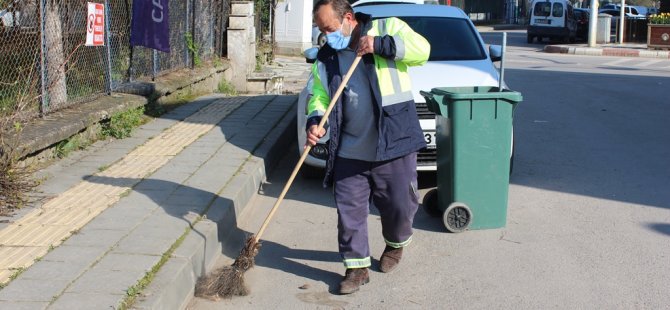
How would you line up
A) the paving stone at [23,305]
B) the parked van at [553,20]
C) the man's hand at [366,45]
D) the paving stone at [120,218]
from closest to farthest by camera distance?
1. the paving stone at [23,305]
2. the man's hand at [366,45]
3. the paving stone at [120,218]
4. the parked van at [553,20]

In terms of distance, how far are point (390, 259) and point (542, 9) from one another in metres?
31.3

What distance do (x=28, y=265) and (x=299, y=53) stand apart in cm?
1935

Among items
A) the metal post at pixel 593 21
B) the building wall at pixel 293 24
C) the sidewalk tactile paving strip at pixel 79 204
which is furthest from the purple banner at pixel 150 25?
the metal post at pixel 593 21

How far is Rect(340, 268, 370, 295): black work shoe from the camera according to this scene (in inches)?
196

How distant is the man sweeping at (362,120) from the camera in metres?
4.89

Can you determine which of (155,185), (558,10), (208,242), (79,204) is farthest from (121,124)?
(558,10)

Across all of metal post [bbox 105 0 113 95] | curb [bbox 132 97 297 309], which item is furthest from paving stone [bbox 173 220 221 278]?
metal post [bbox 105 0 113 95]

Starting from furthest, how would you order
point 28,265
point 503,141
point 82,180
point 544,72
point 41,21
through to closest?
1. point 544,72
2. point 41,21
3. point 82,180
4. point 503,141
5. point 28,265

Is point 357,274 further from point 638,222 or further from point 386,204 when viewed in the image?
point 638,222

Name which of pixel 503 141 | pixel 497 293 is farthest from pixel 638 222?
pixel 497 293

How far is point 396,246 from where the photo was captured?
209 inches

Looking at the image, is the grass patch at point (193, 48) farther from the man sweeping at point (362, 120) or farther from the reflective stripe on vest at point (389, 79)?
the reflective stripe on vest at point (389, 79)

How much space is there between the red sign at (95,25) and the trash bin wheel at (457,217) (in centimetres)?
429

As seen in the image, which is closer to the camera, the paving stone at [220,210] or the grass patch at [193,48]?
the paving stone at [220,210]
